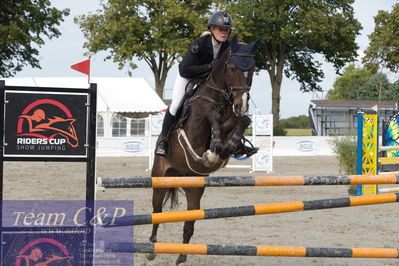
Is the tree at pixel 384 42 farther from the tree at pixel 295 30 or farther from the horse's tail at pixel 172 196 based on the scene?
the horse's tail at pixel 172 196

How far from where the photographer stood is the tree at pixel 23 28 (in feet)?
71.3

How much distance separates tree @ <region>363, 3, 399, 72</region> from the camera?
28.6 metres

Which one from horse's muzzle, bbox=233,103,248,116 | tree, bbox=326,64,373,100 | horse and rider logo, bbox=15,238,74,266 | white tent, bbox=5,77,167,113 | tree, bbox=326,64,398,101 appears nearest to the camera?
horse and rider logo, bbox=15,238,74,266

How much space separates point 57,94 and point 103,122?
769 inches

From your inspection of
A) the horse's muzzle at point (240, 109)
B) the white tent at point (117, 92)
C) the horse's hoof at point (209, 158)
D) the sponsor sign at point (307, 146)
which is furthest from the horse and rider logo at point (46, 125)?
the white tent at point (117, 92)

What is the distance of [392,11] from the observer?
96.6ft

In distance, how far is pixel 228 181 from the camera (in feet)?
11.5

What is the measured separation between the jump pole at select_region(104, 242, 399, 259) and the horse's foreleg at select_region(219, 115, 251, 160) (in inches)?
31.2

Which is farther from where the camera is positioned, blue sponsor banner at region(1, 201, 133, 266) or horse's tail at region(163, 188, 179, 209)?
horse's tail at region(163, 188, 179, 209)

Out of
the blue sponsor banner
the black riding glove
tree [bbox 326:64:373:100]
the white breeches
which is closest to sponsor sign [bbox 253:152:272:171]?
the white breeches

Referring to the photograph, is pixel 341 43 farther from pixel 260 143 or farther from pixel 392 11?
pixel 260 143

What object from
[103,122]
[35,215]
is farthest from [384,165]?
[103,122]

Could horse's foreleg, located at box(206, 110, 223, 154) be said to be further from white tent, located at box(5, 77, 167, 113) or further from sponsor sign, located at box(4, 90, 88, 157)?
white tent, located at box(5, 77, 167, 113)

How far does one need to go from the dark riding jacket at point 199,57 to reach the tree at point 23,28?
59.5 ft
